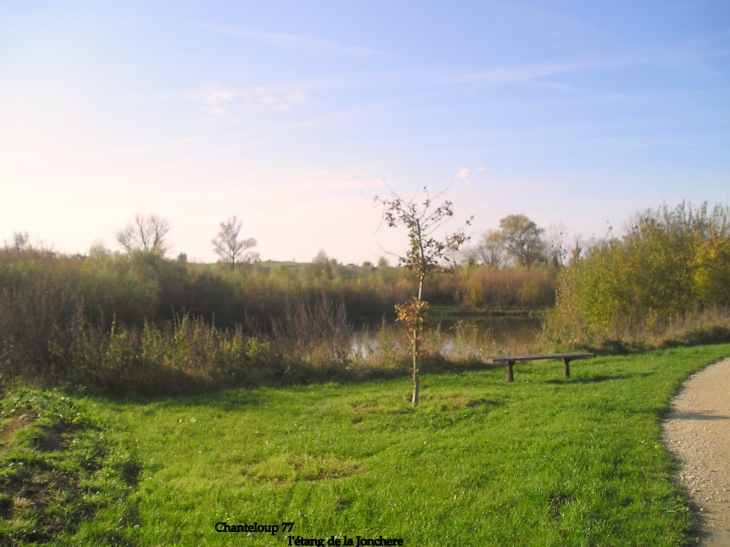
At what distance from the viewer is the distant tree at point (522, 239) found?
2216 inches

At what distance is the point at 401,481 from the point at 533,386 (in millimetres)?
5952

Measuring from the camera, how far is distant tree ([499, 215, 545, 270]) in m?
56.3

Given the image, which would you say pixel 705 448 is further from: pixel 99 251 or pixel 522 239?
pixel 522 239

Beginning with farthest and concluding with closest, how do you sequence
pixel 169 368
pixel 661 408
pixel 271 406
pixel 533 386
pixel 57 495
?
1. pixel 169 368
2. pixel 533 386
3. pixel 271 406
4. pixel 661 408
5. pixel 57 495

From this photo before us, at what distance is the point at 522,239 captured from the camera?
57.0 meters

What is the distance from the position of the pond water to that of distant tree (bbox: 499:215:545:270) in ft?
52.0

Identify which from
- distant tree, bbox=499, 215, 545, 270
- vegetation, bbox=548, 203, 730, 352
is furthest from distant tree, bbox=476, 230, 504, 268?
vegetation, bbox=548, 203, 730, 352

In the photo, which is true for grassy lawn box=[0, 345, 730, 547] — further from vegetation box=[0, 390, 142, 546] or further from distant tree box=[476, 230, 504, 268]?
distant tree box=[476, 230, 504, 268]

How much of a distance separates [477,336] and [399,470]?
23.0 meters

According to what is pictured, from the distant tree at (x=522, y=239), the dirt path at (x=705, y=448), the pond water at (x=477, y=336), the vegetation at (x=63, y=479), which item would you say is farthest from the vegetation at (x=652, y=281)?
the distant tree at (x=522, y=239)

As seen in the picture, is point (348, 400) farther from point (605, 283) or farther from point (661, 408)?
point (605, 283)

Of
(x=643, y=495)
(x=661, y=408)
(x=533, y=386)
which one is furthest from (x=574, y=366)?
(x=643, y=495)

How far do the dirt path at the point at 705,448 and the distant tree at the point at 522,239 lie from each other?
4757 centimetres

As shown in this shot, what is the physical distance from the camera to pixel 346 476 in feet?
18.2
